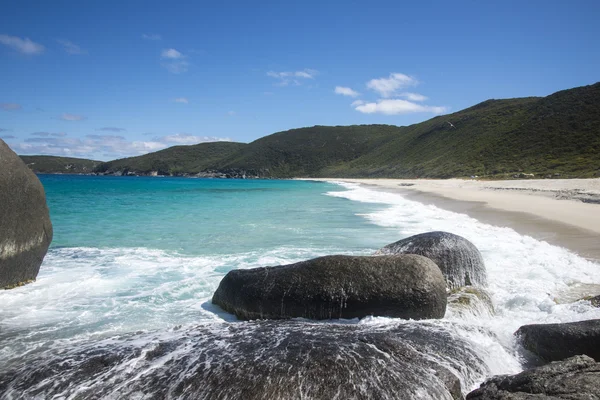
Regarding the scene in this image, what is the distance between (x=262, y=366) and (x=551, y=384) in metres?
→ 2.91

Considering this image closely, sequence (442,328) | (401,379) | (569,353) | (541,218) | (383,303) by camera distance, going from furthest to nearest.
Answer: (541,218) → (383,303) → (442,328) → (569,353) → (401,379)

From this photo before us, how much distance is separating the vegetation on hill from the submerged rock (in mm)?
51154

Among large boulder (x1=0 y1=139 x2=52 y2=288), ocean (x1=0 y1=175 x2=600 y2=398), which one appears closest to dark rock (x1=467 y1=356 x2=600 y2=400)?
ocean (x1=0 y1=175 x2=600 y2=398)

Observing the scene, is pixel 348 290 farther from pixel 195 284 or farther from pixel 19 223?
pixel 19 223

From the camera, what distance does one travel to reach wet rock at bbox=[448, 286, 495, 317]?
6.86m

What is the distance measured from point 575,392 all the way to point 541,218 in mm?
16308

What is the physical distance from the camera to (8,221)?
27.7 ft

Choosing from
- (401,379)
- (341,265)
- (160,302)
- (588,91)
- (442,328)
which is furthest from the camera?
(588,91)

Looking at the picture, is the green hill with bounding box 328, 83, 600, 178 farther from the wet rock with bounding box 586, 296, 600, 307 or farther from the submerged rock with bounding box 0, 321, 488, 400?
the submerged rock with bounding box 0, 321, 488, 400

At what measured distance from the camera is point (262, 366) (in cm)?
446

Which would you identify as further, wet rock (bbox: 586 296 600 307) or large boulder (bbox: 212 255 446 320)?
wet rock (bbox: 586 296 600 307)

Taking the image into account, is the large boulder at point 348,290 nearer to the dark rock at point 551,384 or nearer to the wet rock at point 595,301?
the dark rock at point 551,384

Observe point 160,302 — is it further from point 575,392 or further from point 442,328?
point 575,392

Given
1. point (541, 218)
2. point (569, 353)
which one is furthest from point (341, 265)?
point (541, 218)
